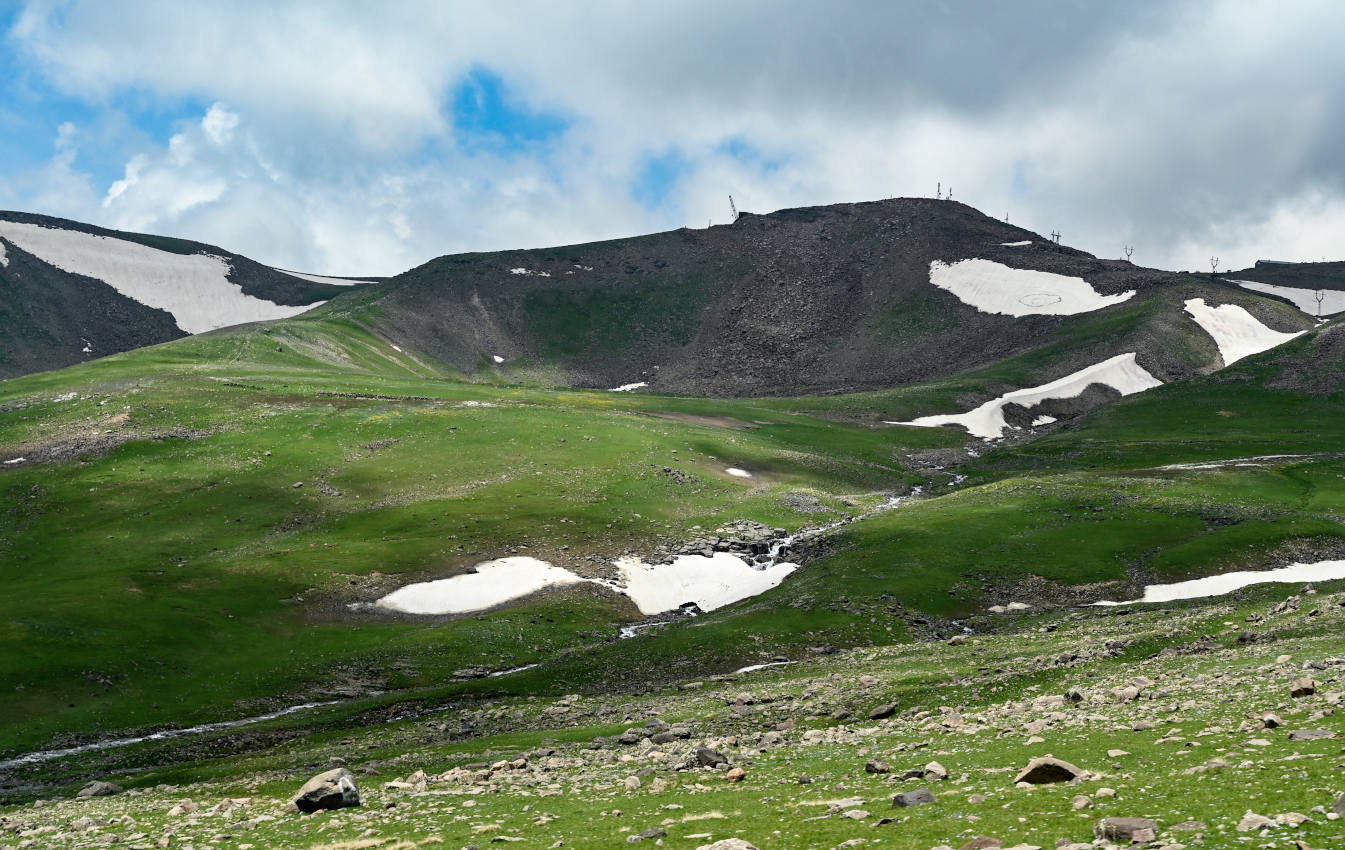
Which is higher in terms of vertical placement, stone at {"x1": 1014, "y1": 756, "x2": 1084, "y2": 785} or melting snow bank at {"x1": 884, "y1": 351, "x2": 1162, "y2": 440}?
melting snow bank at {"x1": 884, "y1": 351, "x2": 1162, "y2": 440}

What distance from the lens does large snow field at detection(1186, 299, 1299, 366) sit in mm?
183375

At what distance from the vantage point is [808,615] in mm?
68312

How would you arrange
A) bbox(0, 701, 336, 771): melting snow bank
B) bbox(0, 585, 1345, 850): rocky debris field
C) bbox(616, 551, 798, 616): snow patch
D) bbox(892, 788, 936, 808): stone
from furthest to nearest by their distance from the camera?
bbox(616, 551, 798, 616): snow patch, bbox(0, 701, 336, 771): melting snow bank, bbox(892, 788, 936, 808): stone, bbox(0, 585, 1345, 850): rocky debris field

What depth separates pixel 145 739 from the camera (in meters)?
52.0

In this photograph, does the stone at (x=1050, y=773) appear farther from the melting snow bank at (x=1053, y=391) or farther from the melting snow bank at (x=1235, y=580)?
the melting snow bank at (x=1053, y=391)

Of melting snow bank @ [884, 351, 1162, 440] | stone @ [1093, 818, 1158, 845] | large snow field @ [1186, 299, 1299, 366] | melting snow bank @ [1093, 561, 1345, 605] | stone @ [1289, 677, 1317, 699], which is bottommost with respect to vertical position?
melting snow bank @ [1093, 561, 1345, 605]

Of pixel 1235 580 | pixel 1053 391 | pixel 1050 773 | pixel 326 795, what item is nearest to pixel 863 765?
pixel 1050 773

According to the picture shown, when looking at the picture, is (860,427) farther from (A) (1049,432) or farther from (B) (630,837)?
(B) (630,837)

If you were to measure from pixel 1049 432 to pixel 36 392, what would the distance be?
12629 centimetres

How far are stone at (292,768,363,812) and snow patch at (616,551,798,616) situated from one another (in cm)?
4756

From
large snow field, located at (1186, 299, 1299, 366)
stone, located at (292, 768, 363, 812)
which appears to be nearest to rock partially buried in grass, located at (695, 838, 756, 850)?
stone, located at (292, 768, 363, 812)

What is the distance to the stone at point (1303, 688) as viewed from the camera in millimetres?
27266

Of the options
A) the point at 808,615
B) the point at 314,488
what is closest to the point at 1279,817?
the point at 808,615

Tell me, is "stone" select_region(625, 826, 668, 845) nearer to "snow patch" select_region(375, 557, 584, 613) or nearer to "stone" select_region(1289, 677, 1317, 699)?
"stone" select_region(1289, 677, 1317, 699)
